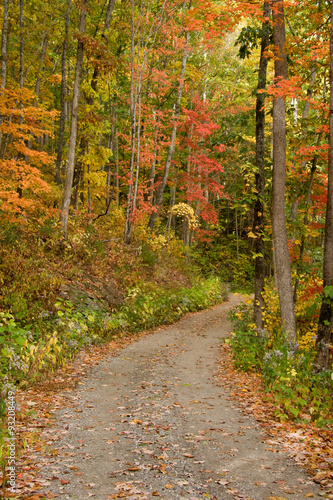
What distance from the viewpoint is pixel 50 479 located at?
12.2 feet

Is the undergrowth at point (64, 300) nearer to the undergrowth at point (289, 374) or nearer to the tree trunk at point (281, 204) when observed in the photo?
the undergrowth at point (289, 374)

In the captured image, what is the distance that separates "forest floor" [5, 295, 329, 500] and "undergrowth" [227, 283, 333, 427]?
1.71 ft

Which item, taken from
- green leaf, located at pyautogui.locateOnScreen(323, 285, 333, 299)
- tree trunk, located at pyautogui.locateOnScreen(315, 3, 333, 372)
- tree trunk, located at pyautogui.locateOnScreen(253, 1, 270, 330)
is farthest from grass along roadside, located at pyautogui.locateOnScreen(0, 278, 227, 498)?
green leaf, located at pyautogui.locateOnScreen(323, 285, 333, 299)

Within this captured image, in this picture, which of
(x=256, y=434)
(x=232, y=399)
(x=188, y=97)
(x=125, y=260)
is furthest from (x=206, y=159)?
(x=256, y=434)

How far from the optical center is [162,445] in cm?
461

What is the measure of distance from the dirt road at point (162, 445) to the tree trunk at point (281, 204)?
2173mm

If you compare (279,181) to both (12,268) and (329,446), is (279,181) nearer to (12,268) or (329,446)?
(329,446)

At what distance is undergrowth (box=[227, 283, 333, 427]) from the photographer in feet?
18.3

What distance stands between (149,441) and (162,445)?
20cm

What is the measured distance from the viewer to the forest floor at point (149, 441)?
3684 mm

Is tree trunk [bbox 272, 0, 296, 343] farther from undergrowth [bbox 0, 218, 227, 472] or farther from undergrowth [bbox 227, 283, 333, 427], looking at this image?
undergrowth [bbox 0, 218, 227, 472]

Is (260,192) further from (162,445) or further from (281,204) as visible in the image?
(162,445)

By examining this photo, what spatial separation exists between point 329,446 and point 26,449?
12.3ft

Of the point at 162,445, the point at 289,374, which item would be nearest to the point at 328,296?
the point at 289,374
